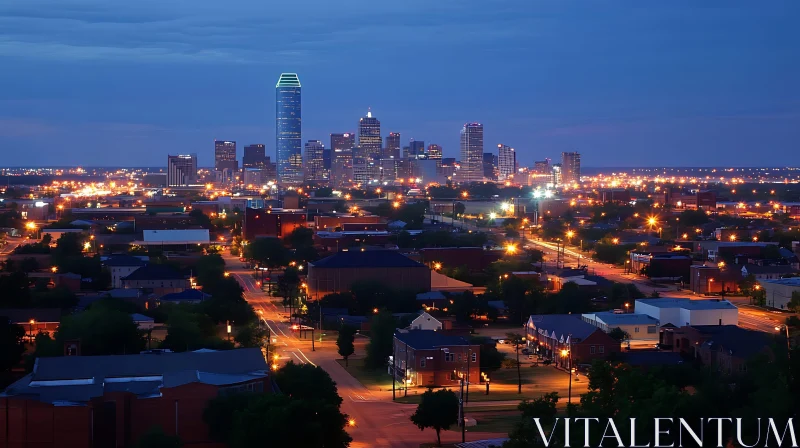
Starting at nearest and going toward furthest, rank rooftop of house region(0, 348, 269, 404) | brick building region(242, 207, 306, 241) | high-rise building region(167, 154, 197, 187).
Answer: rooftop of house region(0, 348, 269, 404) < brick building region(242, 207, 306, 241) < high-rise building region(167, 154, 197, 187)

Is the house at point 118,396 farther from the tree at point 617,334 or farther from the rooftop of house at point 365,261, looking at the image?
the rooftop of house at point 365,261

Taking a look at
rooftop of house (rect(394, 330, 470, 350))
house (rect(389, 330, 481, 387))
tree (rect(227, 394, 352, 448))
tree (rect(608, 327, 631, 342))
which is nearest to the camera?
tree (rect(227, 394, 352, 448))

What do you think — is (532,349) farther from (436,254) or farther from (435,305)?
(436,254)

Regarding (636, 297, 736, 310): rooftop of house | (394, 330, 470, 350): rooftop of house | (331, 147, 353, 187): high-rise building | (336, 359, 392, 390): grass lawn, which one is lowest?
(336, 359, 392, 390): grass lawn

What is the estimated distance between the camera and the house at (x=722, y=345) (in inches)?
873

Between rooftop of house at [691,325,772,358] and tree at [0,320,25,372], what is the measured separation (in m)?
13.4

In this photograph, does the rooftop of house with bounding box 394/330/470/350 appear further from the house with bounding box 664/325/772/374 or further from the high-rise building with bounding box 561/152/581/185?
the high-rise building with bounding box 561/152/581/185

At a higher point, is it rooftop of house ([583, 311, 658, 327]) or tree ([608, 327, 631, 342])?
rooftop of house ([583, 311, 658, 327])

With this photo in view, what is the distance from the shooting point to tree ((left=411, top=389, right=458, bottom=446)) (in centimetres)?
1698

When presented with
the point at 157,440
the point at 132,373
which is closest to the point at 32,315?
the point at 132,373

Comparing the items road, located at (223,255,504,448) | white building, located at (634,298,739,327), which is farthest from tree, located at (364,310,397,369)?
white building, located at (634,298,739,327)

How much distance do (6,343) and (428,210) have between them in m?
64.3

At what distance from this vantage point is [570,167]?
181625 millimetres

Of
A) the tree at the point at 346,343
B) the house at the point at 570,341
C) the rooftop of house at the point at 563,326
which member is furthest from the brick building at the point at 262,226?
the tree at the point at 346,343
